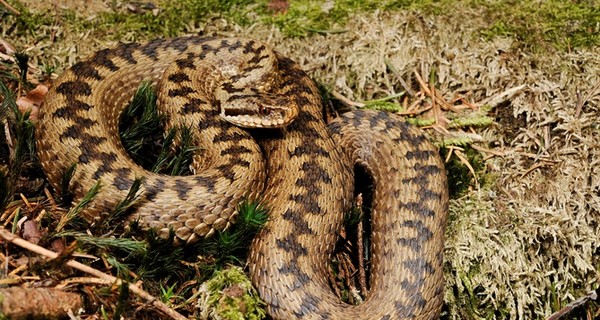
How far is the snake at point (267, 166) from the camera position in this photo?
5.18m

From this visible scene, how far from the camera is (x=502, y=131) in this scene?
625 centimetres

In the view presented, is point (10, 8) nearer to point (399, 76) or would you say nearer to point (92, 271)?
point (92, 271)

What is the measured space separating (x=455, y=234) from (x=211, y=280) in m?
2.30

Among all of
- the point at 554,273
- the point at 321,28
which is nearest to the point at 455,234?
the point at 554,273

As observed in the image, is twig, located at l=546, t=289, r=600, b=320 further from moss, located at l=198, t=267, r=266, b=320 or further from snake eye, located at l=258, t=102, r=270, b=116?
snake eye, located at l=258, t=102, r=270, b=116

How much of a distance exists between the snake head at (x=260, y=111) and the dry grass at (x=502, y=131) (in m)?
1.01

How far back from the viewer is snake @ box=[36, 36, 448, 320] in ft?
17.0

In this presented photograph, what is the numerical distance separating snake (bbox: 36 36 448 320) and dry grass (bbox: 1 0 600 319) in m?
0.33

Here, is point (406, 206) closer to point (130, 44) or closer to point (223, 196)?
point (223, 196)

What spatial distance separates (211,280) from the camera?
4.92 metres

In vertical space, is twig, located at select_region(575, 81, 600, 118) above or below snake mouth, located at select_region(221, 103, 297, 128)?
below

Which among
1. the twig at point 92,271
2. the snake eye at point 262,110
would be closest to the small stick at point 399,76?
the snake eye at point 262,110

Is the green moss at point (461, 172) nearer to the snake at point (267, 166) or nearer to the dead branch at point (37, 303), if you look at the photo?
the snake at point (267, 166)

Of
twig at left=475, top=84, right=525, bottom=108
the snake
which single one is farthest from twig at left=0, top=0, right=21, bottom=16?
twig at left=475, top=84, right=525, bottom=108
